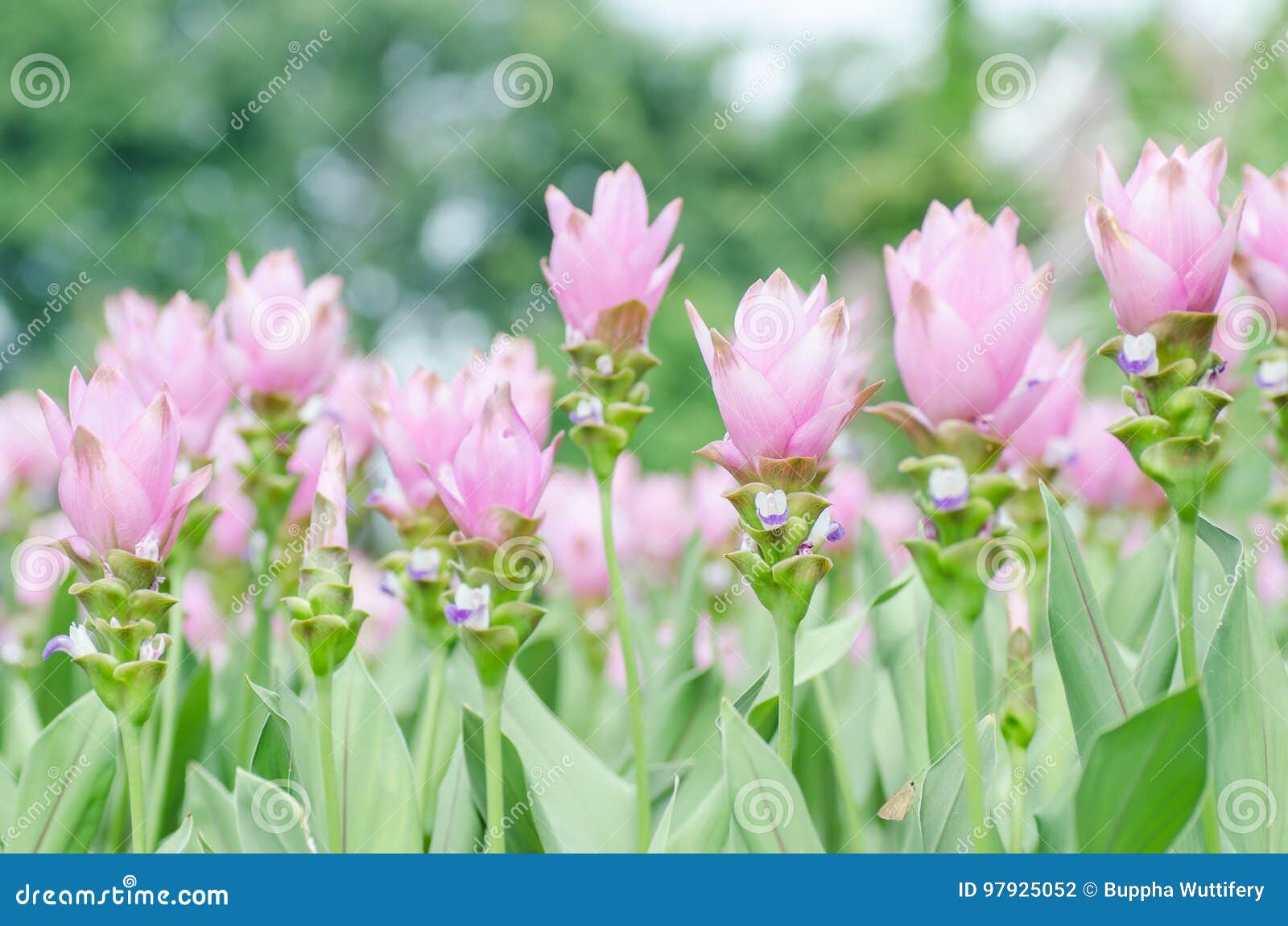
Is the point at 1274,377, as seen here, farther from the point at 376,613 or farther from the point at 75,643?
the point at 376,613

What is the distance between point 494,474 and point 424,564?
10.3 inches

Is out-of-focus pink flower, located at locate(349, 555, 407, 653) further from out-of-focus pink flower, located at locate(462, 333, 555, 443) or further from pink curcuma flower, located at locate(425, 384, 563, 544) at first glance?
pink curcuma flower, located at locate(425, 384, 563, 544)

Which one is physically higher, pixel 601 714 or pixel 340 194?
pixel 340 194

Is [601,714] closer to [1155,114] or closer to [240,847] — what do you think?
[240,847]

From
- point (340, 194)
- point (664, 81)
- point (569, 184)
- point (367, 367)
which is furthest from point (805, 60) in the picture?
point (367, 367)

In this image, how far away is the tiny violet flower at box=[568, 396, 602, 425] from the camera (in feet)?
4.60

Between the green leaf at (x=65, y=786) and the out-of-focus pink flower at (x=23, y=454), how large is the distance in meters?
1.84

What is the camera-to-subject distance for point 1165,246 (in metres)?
1.11

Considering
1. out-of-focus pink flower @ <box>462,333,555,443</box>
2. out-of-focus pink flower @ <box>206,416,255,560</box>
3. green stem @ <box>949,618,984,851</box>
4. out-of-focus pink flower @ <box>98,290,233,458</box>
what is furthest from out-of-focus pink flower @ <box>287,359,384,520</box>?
green stem @ <box>949,618,984,851</box>

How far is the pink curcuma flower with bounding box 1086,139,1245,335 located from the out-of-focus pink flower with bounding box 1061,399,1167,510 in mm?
1200

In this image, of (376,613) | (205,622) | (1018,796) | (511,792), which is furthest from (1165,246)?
(205,622)

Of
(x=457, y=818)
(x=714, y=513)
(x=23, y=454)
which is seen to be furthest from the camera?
(x=23, y=454)
